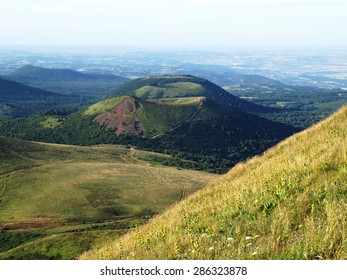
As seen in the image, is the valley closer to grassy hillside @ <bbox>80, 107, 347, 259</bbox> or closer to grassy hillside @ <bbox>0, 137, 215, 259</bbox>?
grassy hillside @ <bbox>80, 107, 347, 259</bbox>

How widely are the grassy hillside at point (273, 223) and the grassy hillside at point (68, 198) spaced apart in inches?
2401

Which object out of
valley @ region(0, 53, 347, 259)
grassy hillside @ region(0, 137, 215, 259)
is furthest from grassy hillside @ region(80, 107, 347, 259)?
grassy hillside @ region(0, 137, 215, 259)

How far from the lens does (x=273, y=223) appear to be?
8148 mm

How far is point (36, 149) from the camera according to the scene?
145 metres

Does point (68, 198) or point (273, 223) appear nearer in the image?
point (273, 223)

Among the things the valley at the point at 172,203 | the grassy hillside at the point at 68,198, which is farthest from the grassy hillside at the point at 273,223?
the grassy hillside at the point at 68,198

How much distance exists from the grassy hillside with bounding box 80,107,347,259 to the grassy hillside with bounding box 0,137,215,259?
60976 millimetres

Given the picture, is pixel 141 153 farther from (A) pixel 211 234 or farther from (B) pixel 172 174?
(A) pixel 211 234

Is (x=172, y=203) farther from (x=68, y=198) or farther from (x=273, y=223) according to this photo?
(x=68, y=198)

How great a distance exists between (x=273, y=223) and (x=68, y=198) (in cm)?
9964

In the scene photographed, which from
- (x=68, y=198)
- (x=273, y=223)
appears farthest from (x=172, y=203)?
(x=68, y=198)

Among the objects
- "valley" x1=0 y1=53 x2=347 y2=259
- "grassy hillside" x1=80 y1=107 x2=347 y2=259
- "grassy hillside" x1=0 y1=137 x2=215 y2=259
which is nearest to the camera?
"grassy hillside" x1=80 y1=107 x2=347 y2=259

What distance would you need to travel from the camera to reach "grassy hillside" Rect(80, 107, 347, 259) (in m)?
6.98
